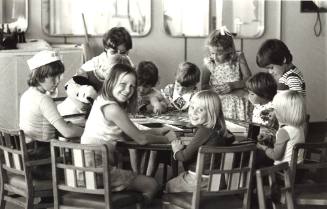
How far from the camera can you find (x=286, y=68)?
16.2 feet

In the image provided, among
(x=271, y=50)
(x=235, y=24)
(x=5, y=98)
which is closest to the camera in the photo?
(x=271, y=50)

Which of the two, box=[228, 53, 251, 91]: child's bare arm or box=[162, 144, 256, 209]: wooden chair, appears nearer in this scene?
box=[162, 144, 256, 209]: wooden chair

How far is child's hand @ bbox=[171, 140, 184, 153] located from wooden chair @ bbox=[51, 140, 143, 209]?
30cm

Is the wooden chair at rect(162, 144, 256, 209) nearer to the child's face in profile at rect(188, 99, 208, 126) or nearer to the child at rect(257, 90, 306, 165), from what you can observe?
the child's face in profile at rect(188, 99, 208, 126)

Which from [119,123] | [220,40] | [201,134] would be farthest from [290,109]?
[220,40]

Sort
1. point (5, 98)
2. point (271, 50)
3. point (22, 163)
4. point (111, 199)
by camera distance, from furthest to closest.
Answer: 1. point (5, 98)
2. point (271, 50)
3. point (22, 163)
4. point (111, 199)

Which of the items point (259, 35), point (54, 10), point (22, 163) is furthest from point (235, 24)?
point (22, 163)

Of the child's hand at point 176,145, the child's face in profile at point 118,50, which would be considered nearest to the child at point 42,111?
the child's hand at point 176,145

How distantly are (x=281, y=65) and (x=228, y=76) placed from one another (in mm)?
782

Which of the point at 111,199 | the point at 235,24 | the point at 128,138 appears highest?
the point at 235,24

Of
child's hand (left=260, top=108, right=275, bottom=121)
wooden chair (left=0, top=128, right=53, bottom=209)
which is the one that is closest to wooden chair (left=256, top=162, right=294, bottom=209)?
wooden chair (left=0, top=128, right=53, bottom=209)

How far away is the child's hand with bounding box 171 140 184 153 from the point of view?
3.46 m

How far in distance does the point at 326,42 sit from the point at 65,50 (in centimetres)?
331

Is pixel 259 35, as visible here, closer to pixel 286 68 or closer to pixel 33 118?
pixel 286 68
